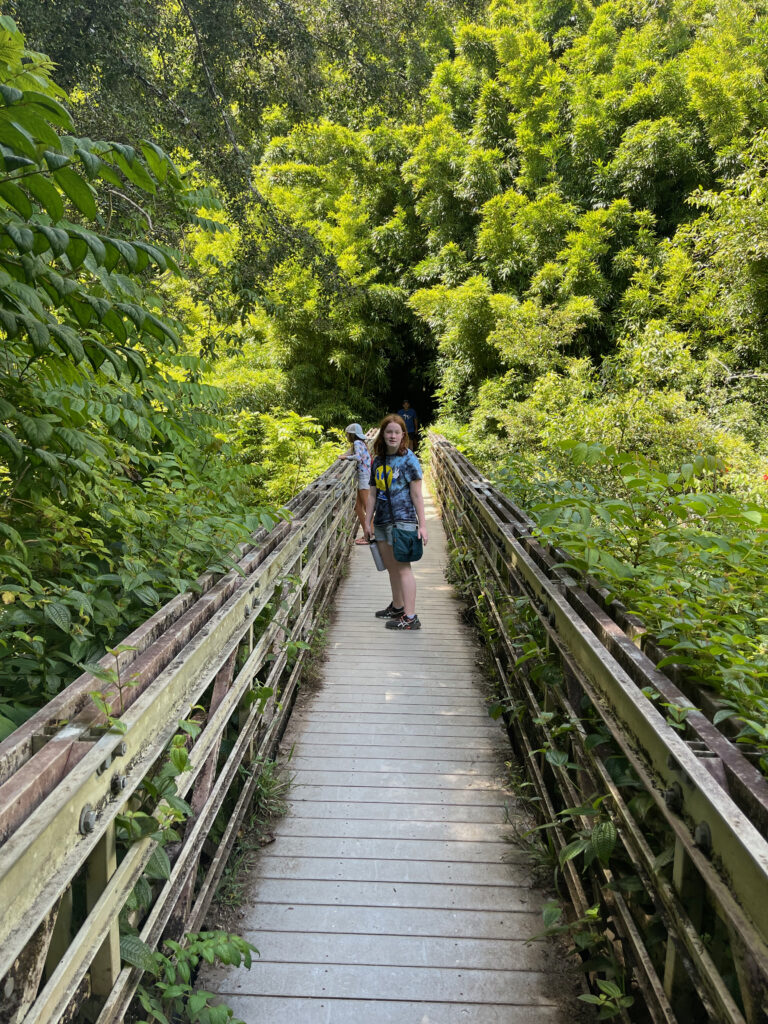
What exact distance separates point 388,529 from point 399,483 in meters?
0.32

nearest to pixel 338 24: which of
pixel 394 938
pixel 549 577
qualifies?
pixel 549 577

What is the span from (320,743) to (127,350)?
2.22 m

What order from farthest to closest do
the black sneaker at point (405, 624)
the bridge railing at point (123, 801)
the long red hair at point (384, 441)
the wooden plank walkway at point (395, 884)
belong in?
the black sneaker at point (405, 624) → the long red hair at point (384, 441) → the wooden plank walkway at point (395, 884) → the bridge railing at point (123, 801)

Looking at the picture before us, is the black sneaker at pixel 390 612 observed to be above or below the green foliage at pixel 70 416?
below

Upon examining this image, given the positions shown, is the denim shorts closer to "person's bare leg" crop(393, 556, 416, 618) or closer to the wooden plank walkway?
"person's bare leg" crop(393, 556, 416, 618)

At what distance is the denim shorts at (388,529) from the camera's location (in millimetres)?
4395

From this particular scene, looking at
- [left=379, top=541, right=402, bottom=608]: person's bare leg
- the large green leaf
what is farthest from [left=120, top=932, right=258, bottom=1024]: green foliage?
[left=379, top=541, right=402, bottom=608]: person's bare leg

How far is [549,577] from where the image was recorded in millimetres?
2535

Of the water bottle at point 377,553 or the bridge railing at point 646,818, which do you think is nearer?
the bridge railing at point 646,818

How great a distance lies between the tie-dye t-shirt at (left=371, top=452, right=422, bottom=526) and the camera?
4.38m

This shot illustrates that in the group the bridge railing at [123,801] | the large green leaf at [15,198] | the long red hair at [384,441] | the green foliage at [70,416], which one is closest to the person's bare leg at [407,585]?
the long red hair at [384,441]

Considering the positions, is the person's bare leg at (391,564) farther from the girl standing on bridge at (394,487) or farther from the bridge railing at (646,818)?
the bridge railing at (646,818)

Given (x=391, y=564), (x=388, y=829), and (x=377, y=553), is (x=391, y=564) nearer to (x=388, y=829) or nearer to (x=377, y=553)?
(x=377, y=553)

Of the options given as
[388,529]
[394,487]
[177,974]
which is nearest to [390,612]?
[388,529]
